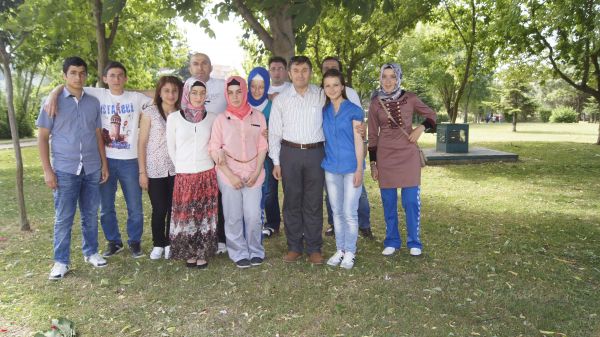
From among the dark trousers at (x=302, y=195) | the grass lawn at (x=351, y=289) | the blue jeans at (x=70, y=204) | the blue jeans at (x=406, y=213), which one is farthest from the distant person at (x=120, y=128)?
the blue jeans at (x=406, y=213)

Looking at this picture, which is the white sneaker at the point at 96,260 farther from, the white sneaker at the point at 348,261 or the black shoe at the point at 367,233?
the black shoe at the point at 367,233

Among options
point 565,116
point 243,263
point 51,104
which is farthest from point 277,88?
point 565,116

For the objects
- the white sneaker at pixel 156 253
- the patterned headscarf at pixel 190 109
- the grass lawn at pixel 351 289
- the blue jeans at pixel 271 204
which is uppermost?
the patterned headscarf at pixel 190 109

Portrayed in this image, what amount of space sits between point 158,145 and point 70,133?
788mm

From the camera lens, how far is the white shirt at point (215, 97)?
4.96 m

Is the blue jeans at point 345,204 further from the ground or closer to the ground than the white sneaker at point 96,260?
further from the ground

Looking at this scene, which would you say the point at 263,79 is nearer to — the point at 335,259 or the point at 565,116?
the point at 335,259

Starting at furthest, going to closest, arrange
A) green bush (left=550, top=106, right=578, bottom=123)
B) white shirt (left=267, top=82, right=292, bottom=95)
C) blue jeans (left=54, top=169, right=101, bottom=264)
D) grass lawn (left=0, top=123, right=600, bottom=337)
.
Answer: green bush (left=550, top=106, right=578, bottom=123) < white shirt (left=267, top=82, right=292, bottom=95) < blue jeans (left=54, top=169, right=101, bottom=264) < grass lawn (left=0, top=123, right=600, bottom=337)

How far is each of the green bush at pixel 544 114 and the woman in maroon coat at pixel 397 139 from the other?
175ft

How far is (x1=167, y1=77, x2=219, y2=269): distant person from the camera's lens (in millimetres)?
4355

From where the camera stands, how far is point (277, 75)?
529cm

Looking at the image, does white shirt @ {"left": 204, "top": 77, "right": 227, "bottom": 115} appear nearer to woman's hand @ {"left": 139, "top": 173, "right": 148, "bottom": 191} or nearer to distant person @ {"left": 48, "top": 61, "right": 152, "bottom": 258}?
distant person @ {"left": 48, "top": 61, "right": 152, "bottom": 258}

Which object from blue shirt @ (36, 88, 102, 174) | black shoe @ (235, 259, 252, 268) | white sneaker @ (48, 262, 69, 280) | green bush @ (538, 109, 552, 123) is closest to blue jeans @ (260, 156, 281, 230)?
black shoe @ (235, 259, 252, 268)

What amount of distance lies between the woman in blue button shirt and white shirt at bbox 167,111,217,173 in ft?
3.76
